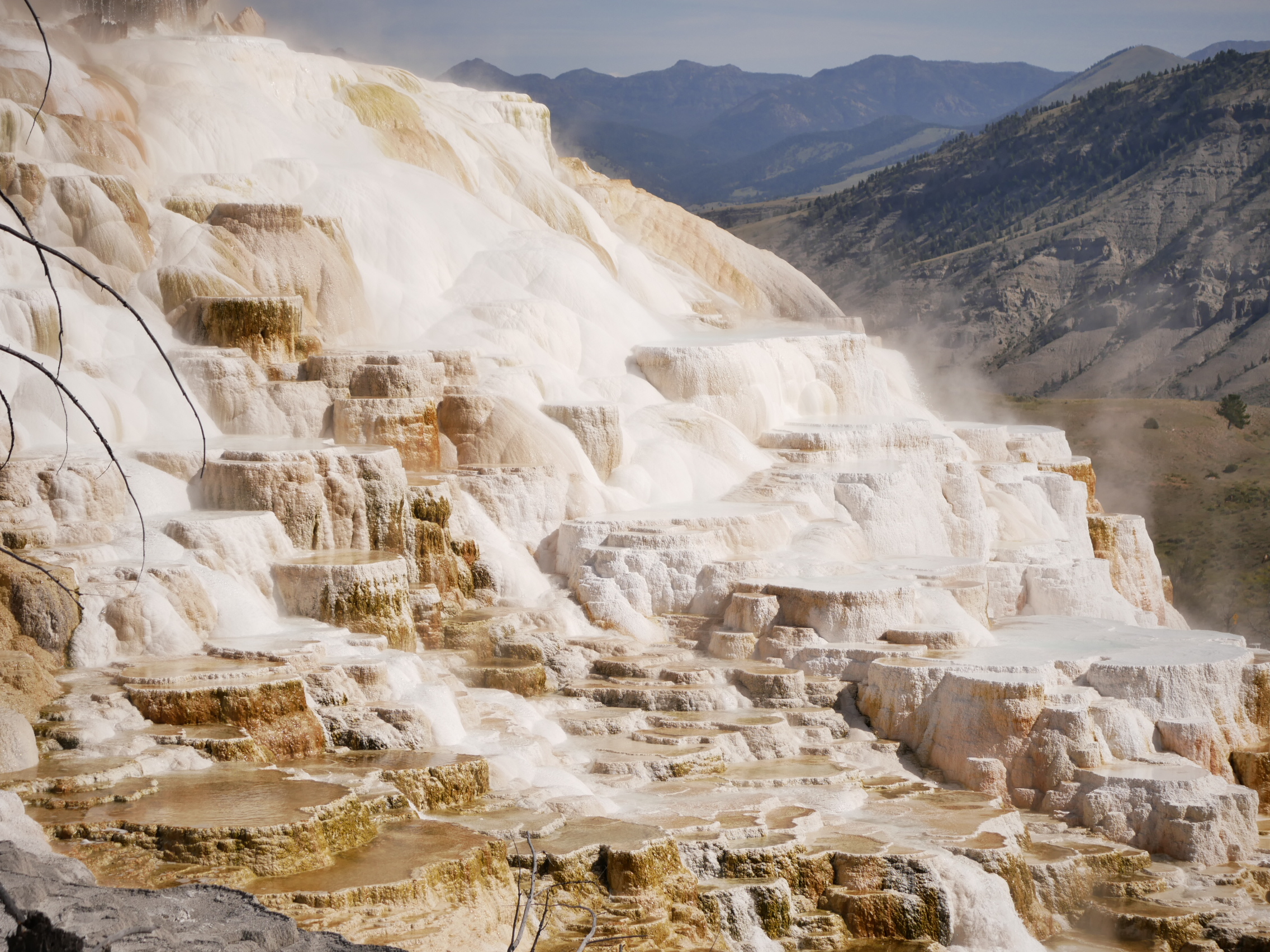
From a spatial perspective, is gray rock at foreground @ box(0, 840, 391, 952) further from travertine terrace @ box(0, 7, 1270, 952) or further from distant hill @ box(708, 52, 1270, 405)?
distant hill @ box(708, 52, 1270, 405)

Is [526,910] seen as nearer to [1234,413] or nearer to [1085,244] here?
[1234,413]

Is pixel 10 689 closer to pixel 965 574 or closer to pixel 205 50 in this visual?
pixel 965 574

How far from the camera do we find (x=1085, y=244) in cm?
7256

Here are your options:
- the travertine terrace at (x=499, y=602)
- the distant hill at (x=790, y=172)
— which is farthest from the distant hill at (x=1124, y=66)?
the travertine terrace at (x=499, y=602)

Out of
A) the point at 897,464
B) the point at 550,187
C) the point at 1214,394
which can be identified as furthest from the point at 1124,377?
the point at 897,464

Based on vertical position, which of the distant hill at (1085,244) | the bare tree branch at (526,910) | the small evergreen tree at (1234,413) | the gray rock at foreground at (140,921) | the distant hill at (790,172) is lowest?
the gray rock at foreground at (140,921)

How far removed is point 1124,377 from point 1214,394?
5.31 metres

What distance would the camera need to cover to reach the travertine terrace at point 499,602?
1041cm

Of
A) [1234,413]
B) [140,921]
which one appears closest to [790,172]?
[1234,413]

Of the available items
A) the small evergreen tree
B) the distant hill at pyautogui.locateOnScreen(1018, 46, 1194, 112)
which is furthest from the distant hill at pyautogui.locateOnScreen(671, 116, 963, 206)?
the small evergreen tree

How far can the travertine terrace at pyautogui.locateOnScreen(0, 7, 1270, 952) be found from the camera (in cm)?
1041

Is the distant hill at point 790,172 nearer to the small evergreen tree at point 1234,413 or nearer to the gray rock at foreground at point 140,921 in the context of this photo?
the small evergreen tree at point 1234,413

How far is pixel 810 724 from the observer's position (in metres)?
14.7

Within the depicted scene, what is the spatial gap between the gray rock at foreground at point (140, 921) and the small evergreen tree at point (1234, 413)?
39360mm
